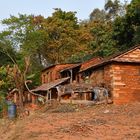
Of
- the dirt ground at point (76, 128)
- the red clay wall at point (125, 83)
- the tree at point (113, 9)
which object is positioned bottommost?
the dirt ground at point (76, 128)

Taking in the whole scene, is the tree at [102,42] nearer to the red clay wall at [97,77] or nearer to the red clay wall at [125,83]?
the red clay wall at [97,77]

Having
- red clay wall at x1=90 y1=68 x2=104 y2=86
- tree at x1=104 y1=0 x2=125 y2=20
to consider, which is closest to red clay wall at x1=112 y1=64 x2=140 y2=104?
red clay wall at x1=90 y1=68 x2=104 y2=86

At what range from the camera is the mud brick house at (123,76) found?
110 ft

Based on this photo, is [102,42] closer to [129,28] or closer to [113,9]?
[129,28]

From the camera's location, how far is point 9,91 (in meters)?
53.3

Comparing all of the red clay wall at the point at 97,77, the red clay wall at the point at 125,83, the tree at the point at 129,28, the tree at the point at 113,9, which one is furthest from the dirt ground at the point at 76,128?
the tree at the point at 113,9

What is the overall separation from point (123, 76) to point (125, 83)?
0.59 m

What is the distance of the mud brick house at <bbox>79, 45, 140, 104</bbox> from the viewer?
33469 millimetres

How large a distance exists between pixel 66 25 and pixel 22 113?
117ft

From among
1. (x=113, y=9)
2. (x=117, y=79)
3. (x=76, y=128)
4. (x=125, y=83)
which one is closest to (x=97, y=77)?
(x=117, y=79)

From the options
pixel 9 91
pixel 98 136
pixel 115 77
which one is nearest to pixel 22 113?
pixel 115 77

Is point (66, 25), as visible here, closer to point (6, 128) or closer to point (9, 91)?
point (9, 91)

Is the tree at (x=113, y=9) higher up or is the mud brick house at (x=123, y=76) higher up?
the tree at (x=113, y=9)

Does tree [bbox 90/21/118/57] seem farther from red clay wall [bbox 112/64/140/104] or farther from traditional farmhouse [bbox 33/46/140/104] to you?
red clay wall [bbox 112/64/140/104]
